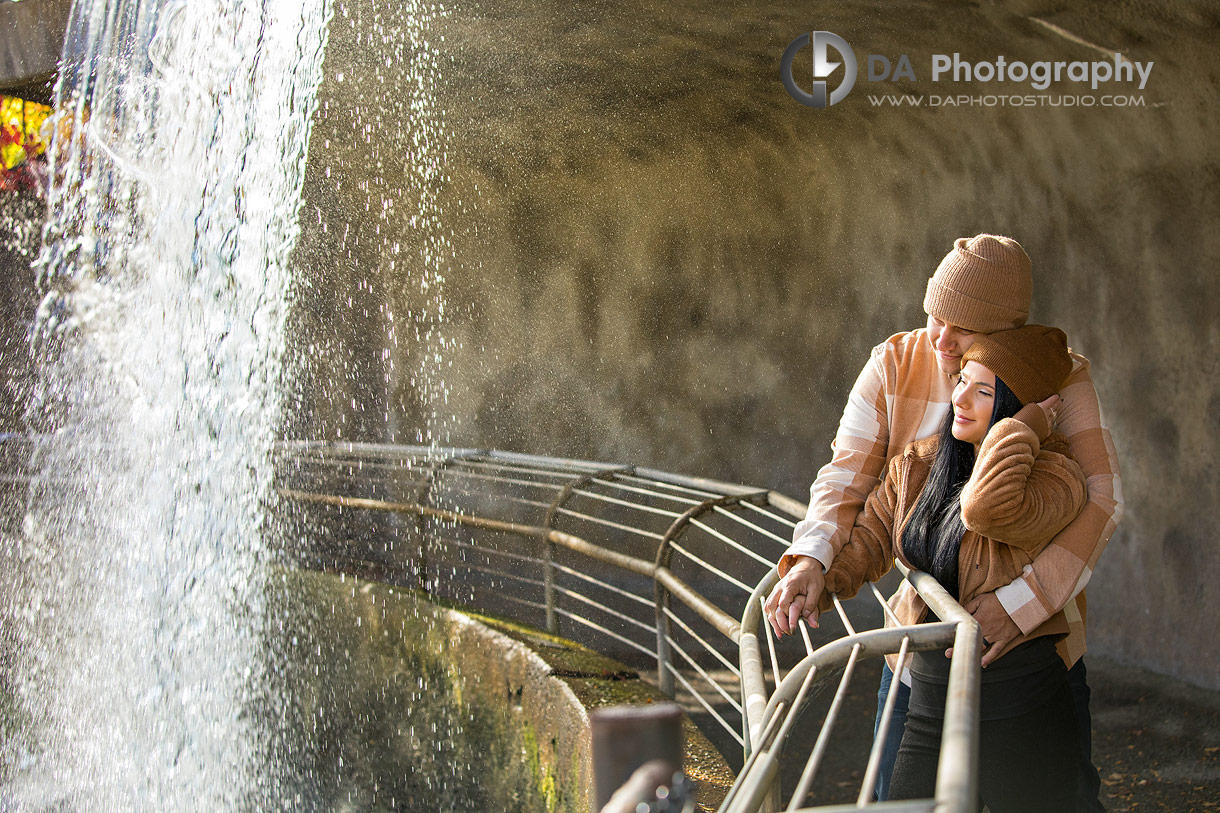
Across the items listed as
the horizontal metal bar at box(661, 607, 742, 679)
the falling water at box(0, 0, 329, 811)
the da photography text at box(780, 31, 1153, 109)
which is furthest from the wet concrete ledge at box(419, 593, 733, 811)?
the da photography text at box(780, 31, 1153, 109)

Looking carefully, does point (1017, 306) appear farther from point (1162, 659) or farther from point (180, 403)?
point (180, 403)

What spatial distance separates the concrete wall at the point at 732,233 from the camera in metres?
4.76

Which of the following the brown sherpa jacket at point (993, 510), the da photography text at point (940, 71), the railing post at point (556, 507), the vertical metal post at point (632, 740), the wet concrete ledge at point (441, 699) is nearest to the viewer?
the vertical metal post at point (632, 740)

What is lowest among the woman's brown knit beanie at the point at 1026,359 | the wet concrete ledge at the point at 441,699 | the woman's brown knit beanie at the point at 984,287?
the wet concrete ledge at the point at 441,699

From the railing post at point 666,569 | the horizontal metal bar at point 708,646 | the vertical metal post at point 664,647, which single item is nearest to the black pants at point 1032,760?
the horizontal metal bar at point 708,646

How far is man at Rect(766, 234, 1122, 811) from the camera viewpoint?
5.26 feet

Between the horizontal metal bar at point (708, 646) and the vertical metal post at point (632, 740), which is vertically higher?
the vertical metal post at point (632, 740)

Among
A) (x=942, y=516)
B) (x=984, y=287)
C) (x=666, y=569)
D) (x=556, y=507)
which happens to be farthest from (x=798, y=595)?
(x=556, y=507)

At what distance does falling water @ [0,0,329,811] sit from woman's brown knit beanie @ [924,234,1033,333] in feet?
13.2

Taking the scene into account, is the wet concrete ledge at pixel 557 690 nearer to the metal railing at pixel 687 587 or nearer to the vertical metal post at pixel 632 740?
the metal railing at pixel 687 587

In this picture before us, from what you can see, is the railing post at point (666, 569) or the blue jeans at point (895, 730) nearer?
the blue jeans at point (895, 730)

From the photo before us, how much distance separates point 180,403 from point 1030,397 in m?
4.81

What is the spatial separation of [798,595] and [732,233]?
6149 millimetres

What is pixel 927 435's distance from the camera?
1802 millimetres
